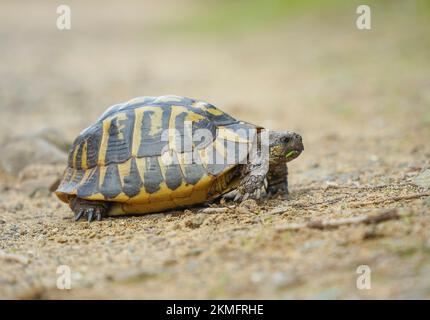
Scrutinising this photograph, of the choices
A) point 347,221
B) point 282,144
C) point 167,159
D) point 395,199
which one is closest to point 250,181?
point 282,144

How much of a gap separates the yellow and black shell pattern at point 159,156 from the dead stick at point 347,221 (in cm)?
94

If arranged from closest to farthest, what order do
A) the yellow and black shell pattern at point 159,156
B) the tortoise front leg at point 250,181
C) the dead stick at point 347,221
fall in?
1. the dead stick at point 347,221
2. the yellow and black shell pattern at point 159,156
3. the tortoise front leg at point 250,181

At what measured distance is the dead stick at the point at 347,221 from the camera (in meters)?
3.40

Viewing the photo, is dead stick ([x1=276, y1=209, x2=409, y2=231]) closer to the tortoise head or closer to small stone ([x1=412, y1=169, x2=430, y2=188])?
small stone ([x1=412, y1=169, x2=430, y2=188])

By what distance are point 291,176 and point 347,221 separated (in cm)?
265

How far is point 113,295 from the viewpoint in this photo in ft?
9.86

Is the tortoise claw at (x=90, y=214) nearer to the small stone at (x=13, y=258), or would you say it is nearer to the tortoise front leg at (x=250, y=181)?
the small stone at (x=13, y=258)

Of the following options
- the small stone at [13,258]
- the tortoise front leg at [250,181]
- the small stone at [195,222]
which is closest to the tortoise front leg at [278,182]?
the tortoise front leg at [250,181]

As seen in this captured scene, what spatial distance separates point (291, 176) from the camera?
6086mm

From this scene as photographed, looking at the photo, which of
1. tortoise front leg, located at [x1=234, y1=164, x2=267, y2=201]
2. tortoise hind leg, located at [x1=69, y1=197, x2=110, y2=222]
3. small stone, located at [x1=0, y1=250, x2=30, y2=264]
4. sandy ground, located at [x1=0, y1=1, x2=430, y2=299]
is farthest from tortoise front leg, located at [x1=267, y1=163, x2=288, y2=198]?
small stone, located at [x1=0, y1=250, x2=30, y2=264]

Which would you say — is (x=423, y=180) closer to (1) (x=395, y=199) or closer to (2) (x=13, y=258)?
(1) (x=395, y=199)
